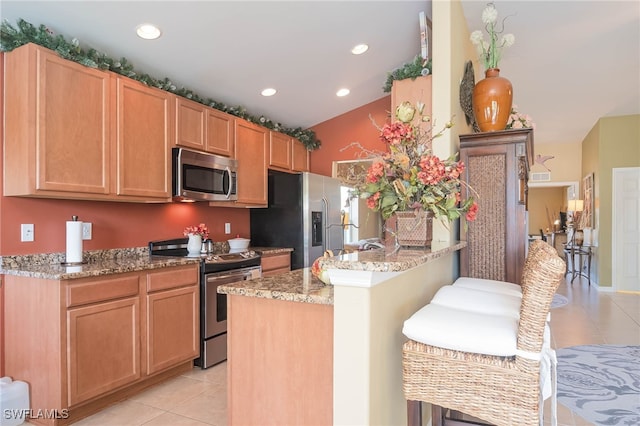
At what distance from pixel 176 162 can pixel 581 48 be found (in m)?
4.38

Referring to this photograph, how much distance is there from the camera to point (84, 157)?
2.62 meters

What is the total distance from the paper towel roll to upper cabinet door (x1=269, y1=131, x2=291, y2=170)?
226cm

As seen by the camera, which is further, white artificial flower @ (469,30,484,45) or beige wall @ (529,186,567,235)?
beige wall @ (529,186,567,235)

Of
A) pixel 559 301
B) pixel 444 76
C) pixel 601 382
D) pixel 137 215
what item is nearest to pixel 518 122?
pixel 444 76

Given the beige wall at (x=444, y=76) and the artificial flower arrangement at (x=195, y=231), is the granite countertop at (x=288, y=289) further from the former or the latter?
the artificial flower arrangement at (x=195, y=231)

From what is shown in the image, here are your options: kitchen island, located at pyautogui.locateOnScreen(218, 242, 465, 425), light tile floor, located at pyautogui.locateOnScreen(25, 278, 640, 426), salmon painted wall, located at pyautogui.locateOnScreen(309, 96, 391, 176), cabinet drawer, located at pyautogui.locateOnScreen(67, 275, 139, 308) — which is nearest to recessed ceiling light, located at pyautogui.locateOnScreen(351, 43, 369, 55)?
salmon painted wall, located at pyautogui.locateOnScreen(309, 96, 391, 176)

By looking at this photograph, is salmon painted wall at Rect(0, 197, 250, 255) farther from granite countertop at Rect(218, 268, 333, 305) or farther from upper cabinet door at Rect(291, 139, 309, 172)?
granite countertop at Rect(218, 268, 333, 305)

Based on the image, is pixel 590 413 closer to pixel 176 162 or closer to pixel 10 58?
pixel 176 162

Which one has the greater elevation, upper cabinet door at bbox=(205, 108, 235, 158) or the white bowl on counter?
upper cabinet door at bbox=(205, 108, 235, 158)

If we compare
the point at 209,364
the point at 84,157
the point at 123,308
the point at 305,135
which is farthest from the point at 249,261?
the point at 305,135

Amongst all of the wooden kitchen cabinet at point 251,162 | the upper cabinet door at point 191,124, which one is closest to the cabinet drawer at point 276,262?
the wooden kitchen cabinet at point 251,162

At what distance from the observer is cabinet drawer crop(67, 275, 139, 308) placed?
2260mm

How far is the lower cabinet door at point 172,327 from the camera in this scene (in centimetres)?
275

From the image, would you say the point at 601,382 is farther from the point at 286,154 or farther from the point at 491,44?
the point at 286,154
